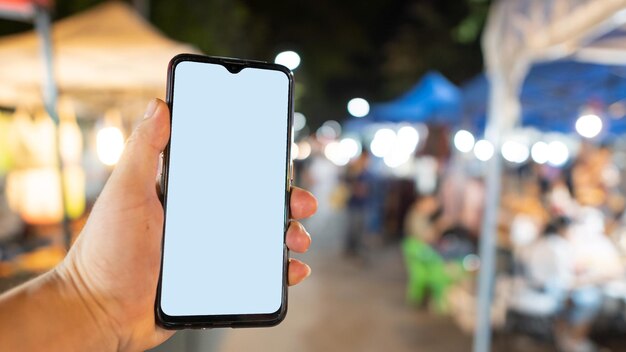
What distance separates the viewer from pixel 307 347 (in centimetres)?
534

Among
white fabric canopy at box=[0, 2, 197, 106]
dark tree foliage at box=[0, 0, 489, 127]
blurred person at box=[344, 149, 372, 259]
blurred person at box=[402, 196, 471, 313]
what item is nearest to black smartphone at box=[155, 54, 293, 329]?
white fabric canopy at box=[0, 2, 197, 106]

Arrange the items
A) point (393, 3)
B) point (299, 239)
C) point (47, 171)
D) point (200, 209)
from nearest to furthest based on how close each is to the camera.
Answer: point (200, 209)
point (299, 239)
point (47, 171)
point (393, 3)

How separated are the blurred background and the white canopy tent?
1cm

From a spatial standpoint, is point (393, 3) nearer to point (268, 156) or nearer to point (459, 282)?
point (459, 282)

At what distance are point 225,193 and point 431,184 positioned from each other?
1081 centimetres

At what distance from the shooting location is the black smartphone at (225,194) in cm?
136

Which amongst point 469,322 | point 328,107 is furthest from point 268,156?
point 328,107

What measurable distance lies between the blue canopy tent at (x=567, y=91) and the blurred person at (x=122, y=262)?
220 inches

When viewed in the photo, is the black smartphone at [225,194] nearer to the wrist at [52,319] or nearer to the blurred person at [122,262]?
the blurred person at [122,262]

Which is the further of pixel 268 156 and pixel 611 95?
pixel 611 95

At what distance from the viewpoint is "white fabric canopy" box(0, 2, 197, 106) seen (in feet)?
12.5

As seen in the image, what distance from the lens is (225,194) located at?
4.57ft

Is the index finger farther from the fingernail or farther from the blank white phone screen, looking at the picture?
the fingernail

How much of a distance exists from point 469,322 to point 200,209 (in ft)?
16.0
